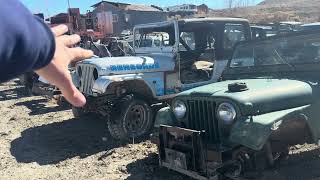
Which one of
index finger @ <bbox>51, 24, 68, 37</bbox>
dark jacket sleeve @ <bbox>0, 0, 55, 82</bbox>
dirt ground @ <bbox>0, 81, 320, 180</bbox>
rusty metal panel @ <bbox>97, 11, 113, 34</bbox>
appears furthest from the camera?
rusty metal panel @ <bbox>97, 11, 113, 34</bbox>

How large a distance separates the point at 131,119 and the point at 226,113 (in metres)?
2.96

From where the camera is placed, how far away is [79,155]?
6.90 m

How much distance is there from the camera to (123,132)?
7.31 meters

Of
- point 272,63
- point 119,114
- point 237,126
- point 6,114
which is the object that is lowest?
point 6,114

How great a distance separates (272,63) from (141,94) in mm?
2490

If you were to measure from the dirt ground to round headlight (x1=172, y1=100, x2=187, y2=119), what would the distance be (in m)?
0.79

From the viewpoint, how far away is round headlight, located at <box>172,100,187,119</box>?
5320 mm

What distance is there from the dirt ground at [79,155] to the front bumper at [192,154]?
0.55 m

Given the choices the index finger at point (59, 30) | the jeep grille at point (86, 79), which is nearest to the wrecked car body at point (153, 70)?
the jeep grille at point (86, 79)

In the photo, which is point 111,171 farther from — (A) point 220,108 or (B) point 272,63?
(B) point 272,63

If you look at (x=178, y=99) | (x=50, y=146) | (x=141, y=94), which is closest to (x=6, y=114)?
(x=50, y=146)

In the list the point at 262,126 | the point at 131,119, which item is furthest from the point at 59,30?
the point at 131,119

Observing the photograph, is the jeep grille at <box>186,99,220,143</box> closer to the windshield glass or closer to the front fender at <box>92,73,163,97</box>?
the windshield glass

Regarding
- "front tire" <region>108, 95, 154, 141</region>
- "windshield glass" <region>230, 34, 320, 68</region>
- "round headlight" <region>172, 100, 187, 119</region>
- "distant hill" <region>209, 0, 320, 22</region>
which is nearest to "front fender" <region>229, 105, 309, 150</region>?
"round headlight" <region>172, 100, 187, 119</region>
